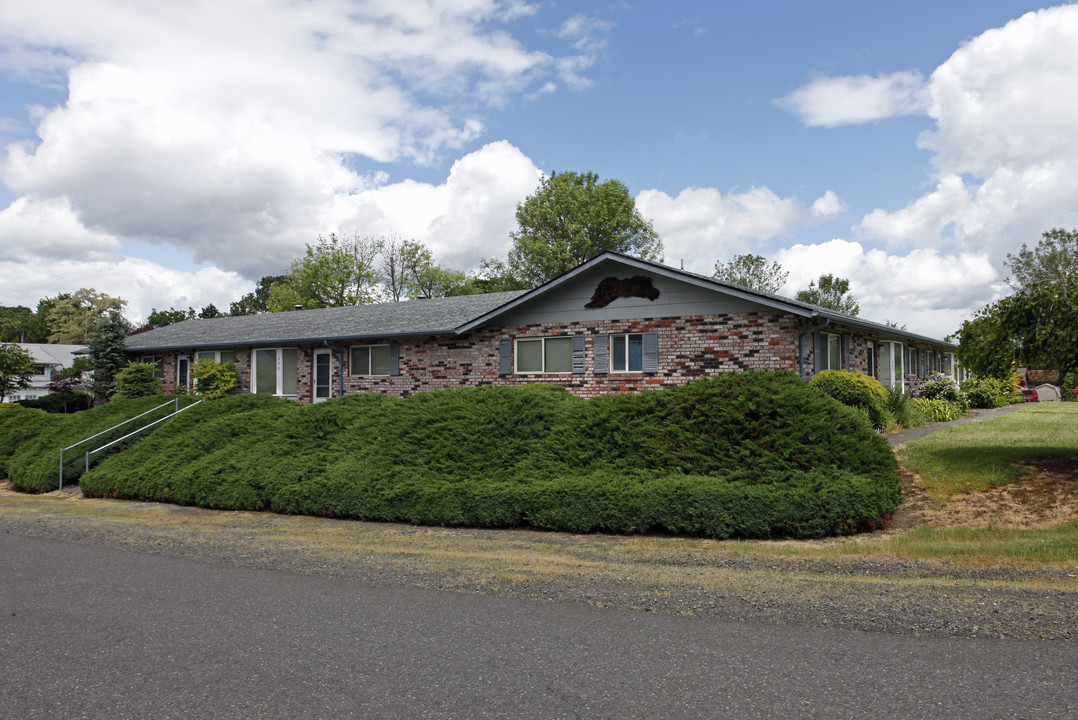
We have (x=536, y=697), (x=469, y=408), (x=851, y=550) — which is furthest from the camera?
(x=469, y=408)

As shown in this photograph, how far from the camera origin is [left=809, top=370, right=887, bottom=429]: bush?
15.9m

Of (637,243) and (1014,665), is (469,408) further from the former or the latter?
(637,243)

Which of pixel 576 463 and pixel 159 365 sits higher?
pixel 159 365

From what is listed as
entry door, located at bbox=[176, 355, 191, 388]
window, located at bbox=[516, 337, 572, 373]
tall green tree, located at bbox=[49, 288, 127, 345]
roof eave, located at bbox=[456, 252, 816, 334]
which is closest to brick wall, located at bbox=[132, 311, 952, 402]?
window, located at bbox=[516, 337, 572, 373]

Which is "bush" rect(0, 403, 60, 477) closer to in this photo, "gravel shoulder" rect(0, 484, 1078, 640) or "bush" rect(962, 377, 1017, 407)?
"gravel shoulder" rect(0, 484, 1078, 640)

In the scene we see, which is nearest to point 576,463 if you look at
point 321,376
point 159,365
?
point 321,376

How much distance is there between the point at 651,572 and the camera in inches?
267

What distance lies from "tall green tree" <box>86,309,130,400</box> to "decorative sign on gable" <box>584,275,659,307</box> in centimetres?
2138

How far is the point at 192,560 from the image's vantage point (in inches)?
308

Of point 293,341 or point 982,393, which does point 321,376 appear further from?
point 982,393

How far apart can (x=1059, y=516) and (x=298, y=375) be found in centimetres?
2141

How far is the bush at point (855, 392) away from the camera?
15875mm

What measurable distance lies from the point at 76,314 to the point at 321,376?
7460 centimetres

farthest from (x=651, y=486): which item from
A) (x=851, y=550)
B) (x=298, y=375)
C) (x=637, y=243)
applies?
(x=637, y=243)
